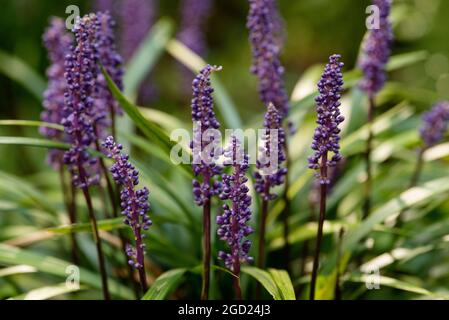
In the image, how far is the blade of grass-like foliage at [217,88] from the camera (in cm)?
552

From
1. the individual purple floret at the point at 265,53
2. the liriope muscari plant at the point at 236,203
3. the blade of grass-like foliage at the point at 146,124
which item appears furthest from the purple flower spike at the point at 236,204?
the individual purple floret at the point at 265,53

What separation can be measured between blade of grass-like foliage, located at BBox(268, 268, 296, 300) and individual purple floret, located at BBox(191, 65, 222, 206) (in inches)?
29.9

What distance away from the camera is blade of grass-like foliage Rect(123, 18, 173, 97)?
231 inches

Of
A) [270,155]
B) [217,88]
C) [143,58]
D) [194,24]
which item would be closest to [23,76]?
[143,58]

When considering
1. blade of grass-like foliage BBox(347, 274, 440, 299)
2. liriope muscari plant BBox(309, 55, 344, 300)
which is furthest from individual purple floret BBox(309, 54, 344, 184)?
blade of grass-like foliage BBox(347, 274, 440, 299)

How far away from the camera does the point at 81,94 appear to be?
127 inches

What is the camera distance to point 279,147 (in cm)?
318

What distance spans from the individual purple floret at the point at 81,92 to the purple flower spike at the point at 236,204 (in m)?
0.84

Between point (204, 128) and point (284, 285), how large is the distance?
110 centimetres

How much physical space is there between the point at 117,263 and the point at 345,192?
1.95 metres

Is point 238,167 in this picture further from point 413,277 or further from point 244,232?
point 413,277

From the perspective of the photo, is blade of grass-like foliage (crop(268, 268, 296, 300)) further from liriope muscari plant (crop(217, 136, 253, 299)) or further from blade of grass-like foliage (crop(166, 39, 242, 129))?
blade of grass-like foliage (crop(166, 39, 242, 129))

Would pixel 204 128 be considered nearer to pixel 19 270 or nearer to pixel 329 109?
pixel 329 109
